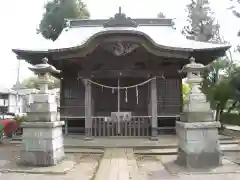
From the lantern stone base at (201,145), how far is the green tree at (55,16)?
20247 mm

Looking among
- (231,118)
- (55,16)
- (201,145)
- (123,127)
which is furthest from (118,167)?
(55,16)

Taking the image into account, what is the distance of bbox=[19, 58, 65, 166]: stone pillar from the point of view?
7.73 meters

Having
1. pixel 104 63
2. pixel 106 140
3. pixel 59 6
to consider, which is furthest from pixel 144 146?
pixel 59 6

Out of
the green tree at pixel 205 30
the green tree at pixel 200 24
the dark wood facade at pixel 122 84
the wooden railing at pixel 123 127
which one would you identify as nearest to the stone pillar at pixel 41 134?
the wooden railing at pixel 123 127

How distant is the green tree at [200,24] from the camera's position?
3100 centimetres

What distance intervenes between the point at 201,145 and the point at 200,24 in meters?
26.8

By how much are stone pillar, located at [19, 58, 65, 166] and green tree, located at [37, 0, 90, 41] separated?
60.9ft

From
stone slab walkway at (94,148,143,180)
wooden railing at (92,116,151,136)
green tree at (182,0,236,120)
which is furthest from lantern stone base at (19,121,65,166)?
green tree at (182,0,236,120)

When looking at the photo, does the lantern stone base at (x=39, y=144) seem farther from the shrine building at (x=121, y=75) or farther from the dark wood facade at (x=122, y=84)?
the dark wood facade at (x=122, y=84)

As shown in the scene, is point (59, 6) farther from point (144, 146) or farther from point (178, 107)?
point (144, 146)

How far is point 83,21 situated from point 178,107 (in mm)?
9312

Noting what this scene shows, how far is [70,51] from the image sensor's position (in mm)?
12258

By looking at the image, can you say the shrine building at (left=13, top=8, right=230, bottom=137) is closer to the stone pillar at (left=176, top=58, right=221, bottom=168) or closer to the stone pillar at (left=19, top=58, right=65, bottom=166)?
the stone pillar at (left=19, top=58, right=65, bottom=166)

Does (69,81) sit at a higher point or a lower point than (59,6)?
lower
